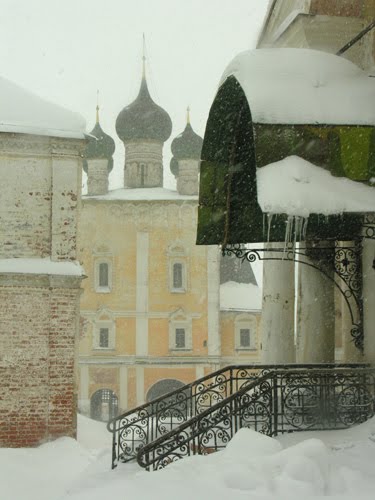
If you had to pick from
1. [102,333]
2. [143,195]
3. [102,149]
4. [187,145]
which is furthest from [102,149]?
[102,333]

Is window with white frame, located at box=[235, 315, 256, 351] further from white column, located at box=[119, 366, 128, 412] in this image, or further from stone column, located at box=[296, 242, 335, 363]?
stone column, located at box=[296, 242, 335, 363]

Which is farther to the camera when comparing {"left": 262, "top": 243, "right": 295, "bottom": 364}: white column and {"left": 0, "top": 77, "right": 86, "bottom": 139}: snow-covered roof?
{"left": 0, "top": 77, "right": 86, "bottom": 139}: snow-covered roof

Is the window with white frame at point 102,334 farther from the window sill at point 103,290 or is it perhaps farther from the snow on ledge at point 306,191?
the snow on ledge at point 306,191

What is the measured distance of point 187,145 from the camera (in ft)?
144

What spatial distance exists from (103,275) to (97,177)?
4982 millimetres

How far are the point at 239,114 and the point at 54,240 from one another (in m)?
5.57

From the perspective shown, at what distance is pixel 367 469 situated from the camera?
7695 mm

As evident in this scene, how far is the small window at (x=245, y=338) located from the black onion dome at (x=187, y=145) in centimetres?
876

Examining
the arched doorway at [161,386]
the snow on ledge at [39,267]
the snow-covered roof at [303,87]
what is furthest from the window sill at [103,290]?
the snow-covered roof at [303,87]

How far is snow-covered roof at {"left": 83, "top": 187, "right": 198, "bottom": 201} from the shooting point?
4188 centimetres

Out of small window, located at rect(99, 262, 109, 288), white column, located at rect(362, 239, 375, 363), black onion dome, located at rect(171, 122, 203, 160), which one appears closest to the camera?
white column, located at rect(362, 239, 375, 363)

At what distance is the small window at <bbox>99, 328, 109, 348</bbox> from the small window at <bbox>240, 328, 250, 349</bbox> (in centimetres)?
649

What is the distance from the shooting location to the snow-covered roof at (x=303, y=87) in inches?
379

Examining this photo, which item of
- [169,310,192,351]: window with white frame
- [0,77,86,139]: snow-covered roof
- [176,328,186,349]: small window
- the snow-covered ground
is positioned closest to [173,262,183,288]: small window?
[169,310,192,351]: window with white frame
